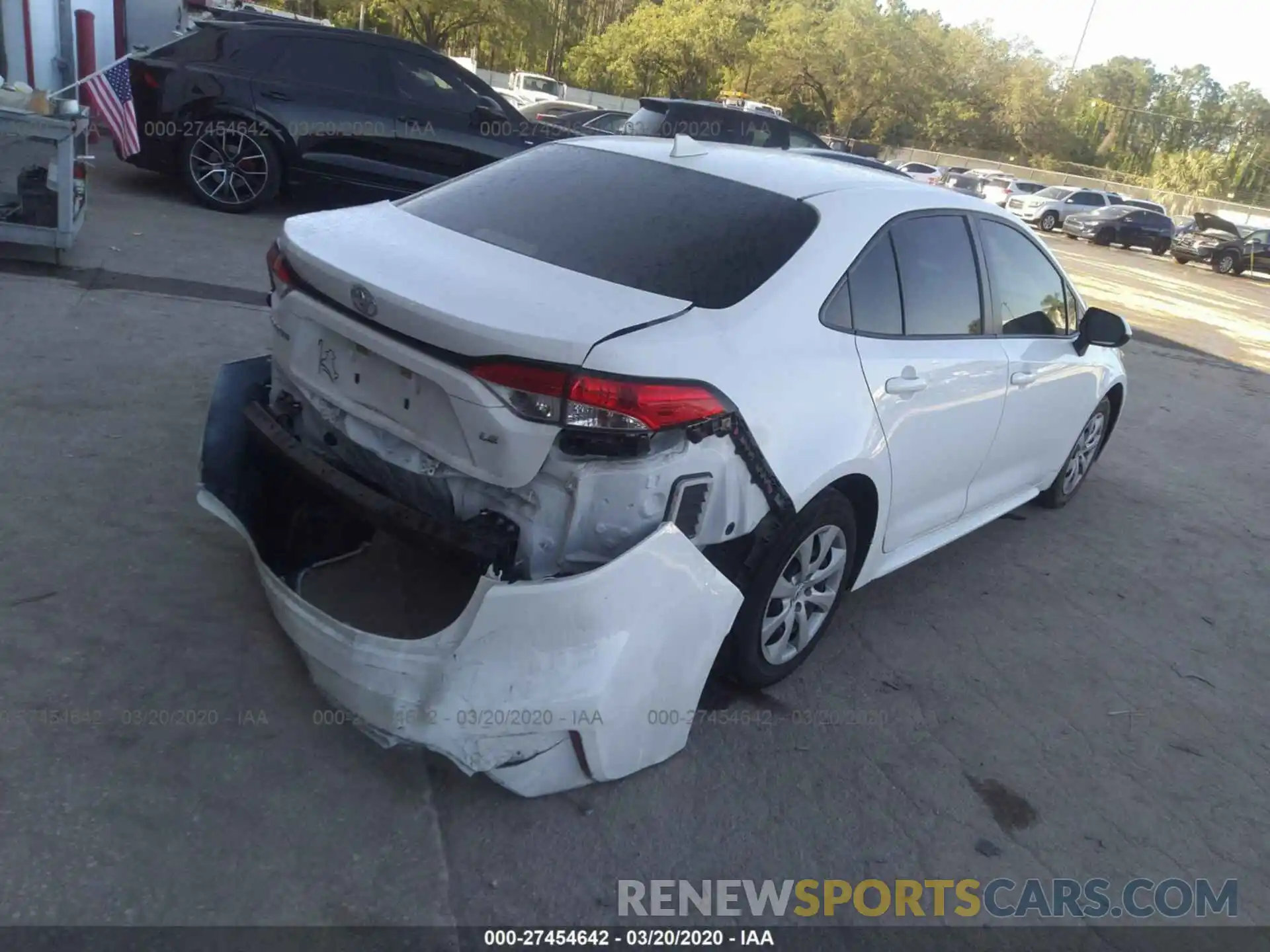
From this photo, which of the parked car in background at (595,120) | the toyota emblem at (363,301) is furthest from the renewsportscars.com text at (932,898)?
the parked car in background at (595,120)

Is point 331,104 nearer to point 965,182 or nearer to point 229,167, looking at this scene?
point 229,167

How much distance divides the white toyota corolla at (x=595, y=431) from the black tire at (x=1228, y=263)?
30.1 m

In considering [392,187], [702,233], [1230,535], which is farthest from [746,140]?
[702,233]

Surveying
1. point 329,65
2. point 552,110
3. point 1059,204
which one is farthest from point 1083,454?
point 1059,204

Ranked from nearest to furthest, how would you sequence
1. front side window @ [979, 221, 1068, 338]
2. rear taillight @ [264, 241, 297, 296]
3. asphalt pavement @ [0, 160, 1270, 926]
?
asphalt pavement @ [0, 160, 1270, 926]
rear taillight @ [264, 241, 297, 296]
front side window @ [979, 221, 1068, 338]

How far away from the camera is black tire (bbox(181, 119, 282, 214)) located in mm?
9180

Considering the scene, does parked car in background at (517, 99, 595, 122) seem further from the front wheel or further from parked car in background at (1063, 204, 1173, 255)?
the front wheel

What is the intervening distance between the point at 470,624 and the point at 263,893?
789mm

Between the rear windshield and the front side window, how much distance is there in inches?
50.5

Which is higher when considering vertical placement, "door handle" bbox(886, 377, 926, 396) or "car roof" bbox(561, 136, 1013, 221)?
"car roof" bbox(561, 136, 1013, 221)

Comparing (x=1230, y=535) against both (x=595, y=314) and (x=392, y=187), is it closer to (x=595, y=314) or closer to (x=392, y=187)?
(x=595, y=314)

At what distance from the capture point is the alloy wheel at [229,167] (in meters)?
9.27

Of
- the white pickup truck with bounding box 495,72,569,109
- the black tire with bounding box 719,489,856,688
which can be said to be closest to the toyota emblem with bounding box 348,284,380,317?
the black tire with bounding box 719,489,856,688

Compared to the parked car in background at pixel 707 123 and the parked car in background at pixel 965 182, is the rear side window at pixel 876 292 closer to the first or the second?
the parked car in background at pixel 707 123
